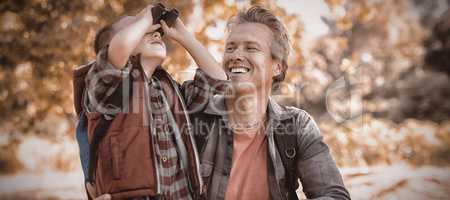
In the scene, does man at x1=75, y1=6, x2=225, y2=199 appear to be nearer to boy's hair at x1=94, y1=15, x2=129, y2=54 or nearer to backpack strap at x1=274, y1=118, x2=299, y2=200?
boy's hair at x1=94, y1=15, x2=129, y2=54

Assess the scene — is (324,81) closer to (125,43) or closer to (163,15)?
(163,15)

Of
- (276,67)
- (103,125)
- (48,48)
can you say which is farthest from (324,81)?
(48,48)

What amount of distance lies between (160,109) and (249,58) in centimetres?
44

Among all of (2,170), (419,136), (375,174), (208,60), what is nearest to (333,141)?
(375,174)

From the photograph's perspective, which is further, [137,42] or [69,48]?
[69,48]

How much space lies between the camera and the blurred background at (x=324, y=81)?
8.07ft

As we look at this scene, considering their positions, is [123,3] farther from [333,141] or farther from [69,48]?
[333,141]

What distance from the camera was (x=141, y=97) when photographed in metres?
1.83

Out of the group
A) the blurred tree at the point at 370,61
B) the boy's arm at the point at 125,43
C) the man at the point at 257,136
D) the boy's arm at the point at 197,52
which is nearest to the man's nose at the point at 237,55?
the man at the point at 257,136

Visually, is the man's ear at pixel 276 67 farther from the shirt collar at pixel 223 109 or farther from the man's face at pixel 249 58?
the shirt collar at pixel 223 109

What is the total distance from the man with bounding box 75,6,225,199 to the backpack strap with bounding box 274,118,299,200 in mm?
339

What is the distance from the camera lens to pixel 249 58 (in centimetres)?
206

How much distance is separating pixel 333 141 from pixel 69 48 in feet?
4.56

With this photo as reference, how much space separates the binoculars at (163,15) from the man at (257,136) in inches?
11.7
